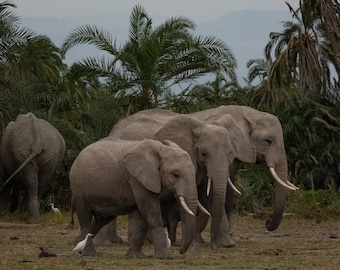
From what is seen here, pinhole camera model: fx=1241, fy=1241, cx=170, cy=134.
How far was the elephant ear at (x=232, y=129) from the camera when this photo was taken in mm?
17578

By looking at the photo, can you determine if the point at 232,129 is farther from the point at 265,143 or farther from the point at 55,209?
the point at 55,209

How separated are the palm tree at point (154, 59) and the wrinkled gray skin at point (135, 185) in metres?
10.7

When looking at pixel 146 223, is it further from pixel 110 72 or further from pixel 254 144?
pixel 110 72

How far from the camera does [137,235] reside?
1530 centimetres

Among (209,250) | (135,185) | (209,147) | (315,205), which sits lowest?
(209,250)

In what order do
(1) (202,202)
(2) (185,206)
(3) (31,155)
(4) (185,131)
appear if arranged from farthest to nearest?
(3) (31,155) < (1) (202,202) < (4) (185,131) < (2) (185,206)

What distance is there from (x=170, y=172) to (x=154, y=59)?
1236 cm

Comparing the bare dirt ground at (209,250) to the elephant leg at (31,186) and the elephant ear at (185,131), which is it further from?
the elephant ear at (185,131)

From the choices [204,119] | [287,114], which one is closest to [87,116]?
[287,114]

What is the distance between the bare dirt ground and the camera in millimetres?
14219

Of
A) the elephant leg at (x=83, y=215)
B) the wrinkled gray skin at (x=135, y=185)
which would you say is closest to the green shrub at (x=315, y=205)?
the wrinkled gray skin at (x=135, y=185)

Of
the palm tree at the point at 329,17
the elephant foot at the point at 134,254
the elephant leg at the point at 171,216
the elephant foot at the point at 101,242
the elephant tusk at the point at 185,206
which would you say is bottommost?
the elephant foot at the point at 101,242

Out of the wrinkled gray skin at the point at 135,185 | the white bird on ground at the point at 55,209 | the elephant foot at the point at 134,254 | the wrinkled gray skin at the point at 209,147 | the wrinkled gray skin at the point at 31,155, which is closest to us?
the wrinkled gray skin at the point at 135,185

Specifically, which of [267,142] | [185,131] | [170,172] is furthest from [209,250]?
[170,172]
